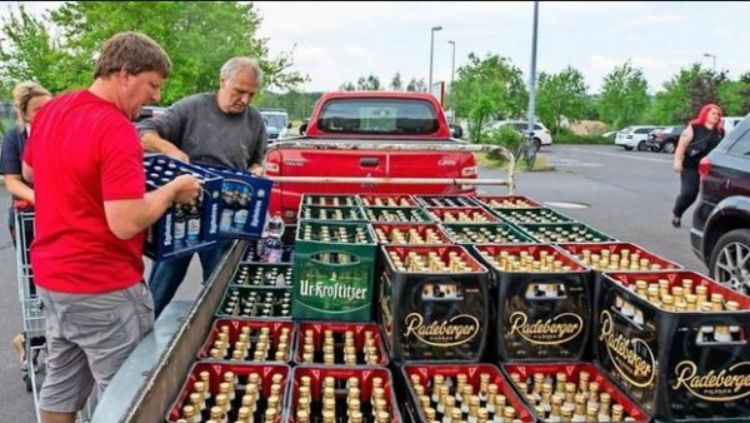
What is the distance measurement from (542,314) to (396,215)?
176 cm

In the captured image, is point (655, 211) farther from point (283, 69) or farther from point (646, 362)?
point (646, 362)

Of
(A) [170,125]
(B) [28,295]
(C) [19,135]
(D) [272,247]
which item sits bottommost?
(B) [28,295]

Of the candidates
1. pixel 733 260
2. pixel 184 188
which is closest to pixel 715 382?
pixel 184 188

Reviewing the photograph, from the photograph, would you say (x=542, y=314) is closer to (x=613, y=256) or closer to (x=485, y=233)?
(x=613, y=256)

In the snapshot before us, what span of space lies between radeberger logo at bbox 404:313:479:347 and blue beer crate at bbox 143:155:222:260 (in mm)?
1124

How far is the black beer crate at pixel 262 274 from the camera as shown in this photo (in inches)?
155

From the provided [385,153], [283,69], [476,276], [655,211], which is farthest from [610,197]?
[476,276]

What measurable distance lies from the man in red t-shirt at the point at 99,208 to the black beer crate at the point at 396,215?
1.61 m

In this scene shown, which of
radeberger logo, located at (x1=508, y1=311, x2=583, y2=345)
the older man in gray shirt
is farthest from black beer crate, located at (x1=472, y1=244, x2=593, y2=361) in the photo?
the older man in gray shirt

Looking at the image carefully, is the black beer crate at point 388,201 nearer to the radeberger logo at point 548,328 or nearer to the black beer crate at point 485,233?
the black beer crate at point 485,233

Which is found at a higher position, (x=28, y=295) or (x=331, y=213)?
(x=331, y=213)

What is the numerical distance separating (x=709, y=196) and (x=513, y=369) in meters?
5.04

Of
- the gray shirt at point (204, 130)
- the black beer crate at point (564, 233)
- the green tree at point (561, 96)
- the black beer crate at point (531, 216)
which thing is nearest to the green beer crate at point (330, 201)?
the gray shirt at point (204, 130)

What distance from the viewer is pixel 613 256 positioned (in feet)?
10.5
